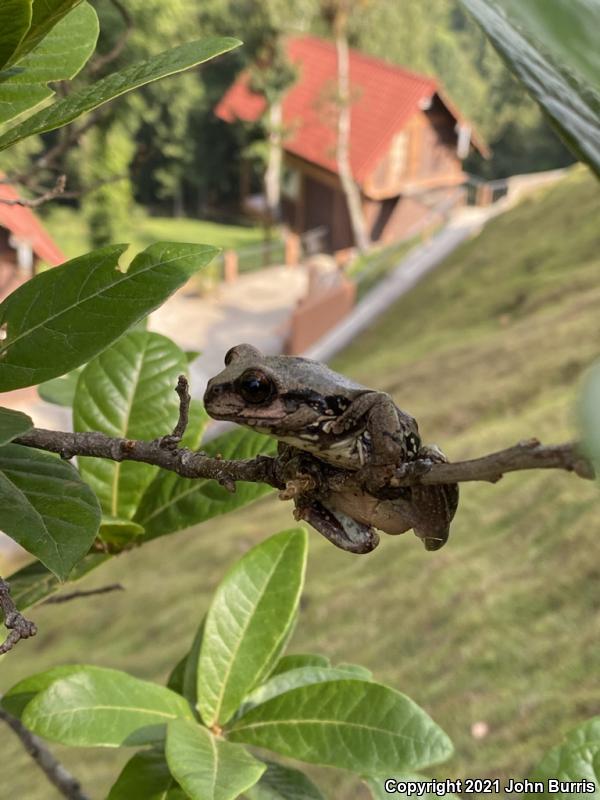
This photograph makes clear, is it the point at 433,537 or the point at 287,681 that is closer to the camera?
the point at 433,537

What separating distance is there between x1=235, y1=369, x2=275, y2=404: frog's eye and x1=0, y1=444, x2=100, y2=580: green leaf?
0.26m

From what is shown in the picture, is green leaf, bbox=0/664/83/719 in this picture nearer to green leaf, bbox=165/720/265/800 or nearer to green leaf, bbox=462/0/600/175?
green leaf, bbox=165/720/265/800

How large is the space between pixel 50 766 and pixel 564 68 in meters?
1.35

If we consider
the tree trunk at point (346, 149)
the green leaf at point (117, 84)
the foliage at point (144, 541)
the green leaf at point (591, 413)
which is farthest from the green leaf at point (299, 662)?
the tree trunk at point (346, 149)

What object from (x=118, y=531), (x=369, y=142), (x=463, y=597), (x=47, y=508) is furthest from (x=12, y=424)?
(x=369, y=142)

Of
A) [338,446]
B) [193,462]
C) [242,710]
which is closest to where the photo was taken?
[193,462]

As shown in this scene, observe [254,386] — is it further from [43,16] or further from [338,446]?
[43,16]

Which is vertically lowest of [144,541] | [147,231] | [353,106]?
[147,231]

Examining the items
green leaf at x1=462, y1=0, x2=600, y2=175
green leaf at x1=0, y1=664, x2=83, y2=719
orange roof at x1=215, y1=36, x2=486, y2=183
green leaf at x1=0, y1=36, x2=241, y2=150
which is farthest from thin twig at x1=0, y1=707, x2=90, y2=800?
orange roof at x1=215, y1=36, x2=486, y2=183

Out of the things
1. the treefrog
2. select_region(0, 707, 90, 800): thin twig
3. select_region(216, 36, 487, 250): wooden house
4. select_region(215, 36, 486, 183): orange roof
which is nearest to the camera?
the treefrog

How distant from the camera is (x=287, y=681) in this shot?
145cm

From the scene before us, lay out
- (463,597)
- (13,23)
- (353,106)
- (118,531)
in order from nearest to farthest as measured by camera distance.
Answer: (13,23) < (118,531) < (463,597) < (353,106)

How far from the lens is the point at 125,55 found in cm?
1577

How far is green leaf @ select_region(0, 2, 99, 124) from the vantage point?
1104 millimetres
